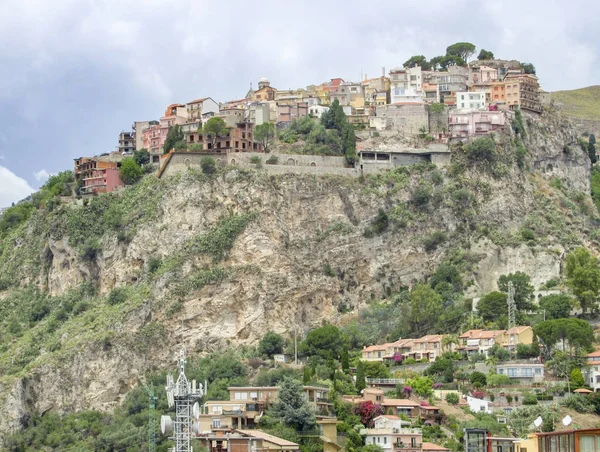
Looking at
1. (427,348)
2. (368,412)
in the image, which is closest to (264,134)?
(427,348)

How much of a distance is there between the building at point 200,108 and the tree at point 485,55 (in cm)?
2542

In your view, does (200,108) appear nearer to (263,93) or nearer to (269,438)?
(263,93)

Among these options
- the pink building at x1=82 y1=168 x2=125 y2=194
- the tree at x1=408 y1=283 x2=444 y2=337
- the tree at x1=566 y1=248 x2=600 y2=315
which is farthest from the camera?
the pink building at x1=82 y1=168 x2=125 y2=194

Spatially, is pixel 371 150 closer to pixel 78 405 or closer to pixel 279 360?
pixel 279 360

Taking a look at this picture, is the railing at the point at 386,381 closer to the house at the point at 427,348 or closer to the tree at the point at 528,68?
the house at the point at 427,348

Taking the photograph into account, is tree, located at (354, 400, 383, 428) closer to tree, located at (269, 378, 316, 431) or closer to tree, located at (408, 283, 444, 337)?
tree, located at (269, 378, 316, 431)

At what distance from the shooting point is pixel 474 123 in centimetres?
10819

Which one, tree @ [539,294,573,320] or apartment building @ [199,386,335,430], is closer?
apartment building @ [199,386,335,430]

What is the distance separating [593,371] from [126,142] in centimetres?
4373

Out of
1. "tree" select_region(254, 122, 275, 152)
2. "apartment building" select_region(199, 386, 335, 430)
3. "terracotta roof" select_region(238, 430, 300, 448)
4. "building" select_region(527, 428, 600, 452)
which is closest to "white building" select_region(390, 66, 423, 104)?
"tree" select_region(254, 122, 275, 152)

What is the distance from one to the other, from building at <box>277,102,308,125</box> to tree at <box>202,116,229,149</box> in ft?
29.9

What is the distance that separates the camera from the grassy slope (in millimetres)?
159625

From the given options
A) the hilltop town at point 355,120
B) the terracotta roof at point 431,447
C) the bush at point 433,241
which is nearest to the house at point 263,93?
the hilltop town at point 355,120

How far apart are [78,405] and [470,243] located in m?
26.8
